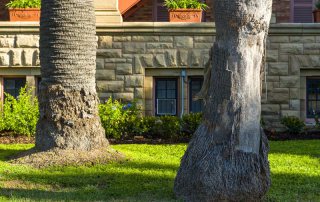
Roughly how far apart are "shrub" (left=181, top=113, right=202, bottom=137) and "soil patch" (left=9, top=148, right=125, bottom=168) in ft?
12.9

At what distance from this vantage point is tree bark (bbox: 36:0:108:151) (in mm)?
8719

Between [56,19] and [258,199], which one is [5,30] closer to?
[56,19]

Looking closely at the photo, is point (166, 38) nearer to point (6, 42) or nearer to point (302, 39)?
point (302, 39)

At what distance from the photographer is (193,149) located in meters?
6.25

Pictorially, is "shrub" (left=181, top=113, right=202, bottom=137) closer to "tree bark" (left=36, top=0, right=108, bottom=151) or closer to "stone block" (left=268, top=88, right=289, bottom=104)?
"stone block" (left=268, top=88, right=289, bottom=104)

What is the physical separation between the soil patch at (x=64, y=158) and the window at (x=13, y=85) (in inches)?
209

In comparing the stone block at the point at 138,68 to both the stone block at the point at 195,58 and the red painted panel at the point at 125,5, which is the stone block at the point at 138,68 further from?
the red painted panel at the point at 125,5

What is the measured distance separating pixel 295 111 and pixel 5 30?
6974 millimetres

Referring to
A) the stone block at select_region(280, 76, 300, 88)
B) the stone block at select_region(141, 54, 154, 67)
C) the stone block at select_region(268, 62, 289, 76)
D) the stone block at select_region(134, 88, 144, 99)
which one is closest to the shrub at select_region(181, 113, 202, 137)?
the stone block at select_region(134, 88, 144, 99)

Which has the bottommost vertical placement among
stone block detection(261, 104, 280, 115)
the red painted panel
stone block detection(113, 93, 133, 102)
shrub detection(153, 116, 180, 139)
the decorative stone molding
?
shrub detection(153, 116, 180, 139)

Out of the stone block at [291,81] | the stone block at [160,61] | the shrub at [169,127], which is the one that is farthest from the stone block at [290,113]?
the stone block at [160,61]

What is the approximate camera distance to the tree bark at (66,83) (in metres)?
8.72

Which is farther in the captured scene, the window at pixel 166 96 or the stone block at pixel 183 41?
the window at pixel 166 96

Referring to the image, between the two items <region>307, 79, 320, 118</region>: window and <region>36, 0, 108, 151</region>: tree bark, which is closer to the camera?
<region>36, 0, 108, 151</region>: tree bark
